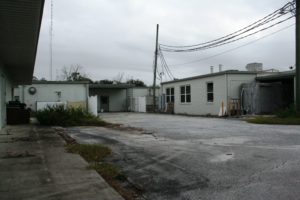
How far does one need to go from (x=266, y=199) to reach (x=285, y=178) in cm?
131

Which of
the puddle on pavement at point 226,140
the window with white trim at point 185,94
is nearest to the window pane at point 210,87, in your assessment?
the window with white trim at point 185,94

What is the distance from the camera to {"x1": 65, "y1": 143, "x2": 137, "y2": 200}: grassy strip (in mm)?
5427

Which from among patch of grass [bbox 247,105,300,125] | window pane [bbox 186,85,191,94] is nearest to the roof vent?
window pane [bbox 186,85,191,94]

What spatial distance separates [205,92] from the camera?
29.0 meters

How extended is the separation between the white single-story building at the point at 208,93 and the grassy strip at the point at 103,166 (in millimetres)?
18012

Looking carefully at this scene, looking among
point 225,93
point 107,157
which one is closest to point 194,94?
point 225,93

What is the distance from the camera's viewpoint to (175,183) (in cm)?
581

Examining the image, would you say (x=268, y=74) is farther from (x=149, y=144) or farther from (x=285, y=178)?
(x=285, y=178)

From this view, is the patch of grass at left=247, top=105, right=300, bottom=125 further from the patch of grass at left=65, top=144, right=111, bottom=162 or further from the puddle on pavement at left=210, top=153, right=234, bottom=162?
the patch of grass at left=65, top=144, right=111, bottom=162

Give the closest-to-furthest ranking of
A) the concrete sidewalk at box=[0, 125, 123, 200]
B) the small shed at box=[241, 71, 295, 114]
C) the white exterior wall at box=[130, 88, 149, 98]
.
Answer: the concrete sidewalk at box=[0, 125, 123, 200], the small shed at box=[241, 71, 295, 114], the white exterior wall at box=[130, 88, 149, 98]

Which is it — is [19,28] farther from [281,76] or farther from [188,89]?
[188,89]

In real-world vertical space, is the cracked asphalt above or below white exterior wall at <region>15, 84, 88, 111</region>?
below

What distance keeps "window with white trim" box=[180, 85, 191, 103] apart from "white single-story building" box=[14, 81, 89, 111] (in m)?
8.79

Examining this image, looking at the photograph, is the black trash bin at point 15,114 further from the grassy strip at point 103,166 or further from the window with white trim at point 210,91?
the window with white trim at point 210,91
